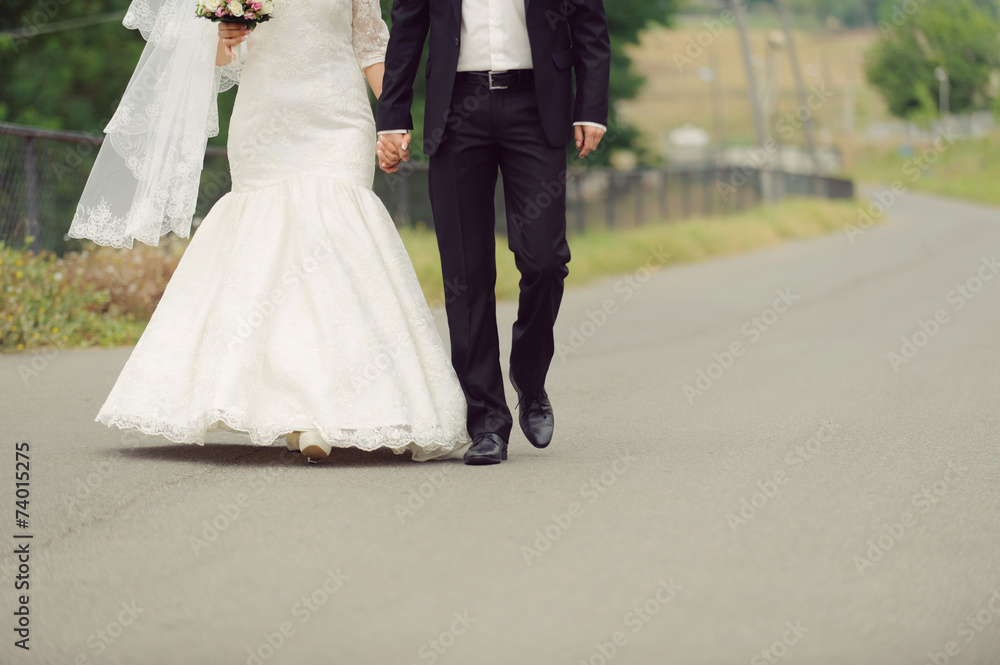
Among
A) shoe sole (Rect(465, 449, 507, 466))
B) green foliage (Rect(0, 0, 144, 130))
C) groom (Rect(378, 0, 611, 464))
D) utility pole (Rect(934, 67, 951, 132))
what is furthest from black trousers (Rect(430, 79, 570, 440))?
utility pole (Rect(934, 67, 951, 132))

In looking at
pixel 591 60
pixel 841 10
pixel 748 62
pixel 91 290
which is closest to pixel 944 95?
pixel 748 62

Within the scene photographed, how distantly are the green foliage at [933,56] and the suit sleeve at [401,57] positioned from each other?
54.3 ft

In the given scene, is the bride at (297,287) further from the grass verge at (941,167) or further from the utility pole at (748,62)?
the grass verge at (941,167)

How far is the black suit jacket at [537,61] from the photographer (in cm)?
521

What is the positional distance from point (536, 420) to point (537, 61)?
1.41 m

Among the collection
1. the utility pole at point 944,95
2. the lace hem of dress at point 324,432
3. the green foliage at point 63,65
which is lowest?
the utility pole at point 944,95

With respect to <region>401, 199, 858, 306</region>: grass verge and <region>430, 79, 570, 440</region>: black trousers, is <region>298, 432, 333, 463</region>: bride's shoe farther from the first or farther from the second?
<region>401, 199, 858, 306</region>: grass verge

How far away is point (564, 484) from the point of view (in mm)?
4953

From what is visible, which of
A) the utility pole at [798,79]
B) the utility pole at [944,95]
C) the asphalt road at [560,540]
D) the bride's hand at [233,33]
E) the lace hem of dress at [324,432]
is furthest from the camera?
the utility pole at [944,95]

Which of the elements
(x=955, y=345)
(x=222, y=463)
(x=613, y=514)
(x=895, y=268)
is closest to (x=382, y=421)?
(x=222, y=463)

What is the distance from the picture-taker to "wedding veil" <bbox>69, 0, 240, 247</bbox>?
5.95 m

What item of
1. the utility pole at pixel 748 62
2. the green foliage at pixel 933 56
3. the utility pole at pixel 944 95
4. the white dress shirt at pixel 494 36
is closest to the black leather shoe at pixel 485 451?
the white dress shirt at pixel 494 36

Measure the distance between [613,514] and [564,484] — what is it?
519mm

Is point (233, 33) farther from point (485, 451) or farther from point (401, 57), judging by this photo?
point (485, 451)
